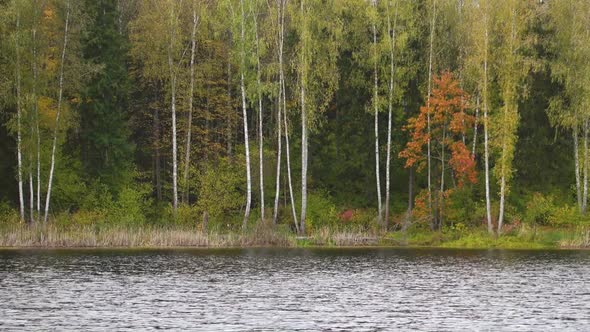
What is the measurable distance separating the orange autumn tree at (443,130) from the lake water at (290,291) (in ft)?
39.3

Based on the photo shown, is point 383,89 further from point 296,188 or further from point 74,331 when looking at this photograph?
point 74,331

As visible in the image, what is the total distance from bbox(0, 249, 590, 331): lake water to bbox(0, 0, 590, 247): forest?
402 inches

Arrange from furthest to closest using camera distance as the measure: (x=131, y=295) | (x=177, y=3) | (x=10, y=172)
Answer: (x=177, y=3), (x=10, y=172), (x=131, y=295)

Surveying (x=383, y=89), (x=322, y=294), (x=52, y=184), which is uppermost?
(x=383, y=89)

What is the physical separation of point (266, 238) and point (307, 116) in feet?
34.8

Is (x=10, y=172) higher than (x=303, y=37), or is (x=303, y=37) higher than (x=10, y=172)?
(x=303, y=37)

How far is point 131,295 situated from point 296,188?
120ft

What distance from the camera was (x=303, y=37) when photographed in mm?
59281

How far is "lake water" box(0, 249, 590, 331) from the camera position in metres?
25.3

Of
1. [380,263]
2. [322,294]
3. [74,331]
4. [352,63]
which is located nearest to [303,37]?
[352,63]

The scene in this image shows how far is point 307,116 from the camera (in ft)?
200

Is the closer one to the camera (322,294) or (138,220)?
(322,294)

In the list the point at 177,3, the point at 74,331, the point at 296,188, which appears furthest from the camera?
the point at 296,188

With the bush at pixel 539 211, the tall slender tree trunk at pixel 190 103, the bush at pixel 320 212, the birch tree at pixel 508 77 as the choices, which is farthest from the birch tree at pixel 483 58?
the tall slender tree trunk at pixel 190 103
